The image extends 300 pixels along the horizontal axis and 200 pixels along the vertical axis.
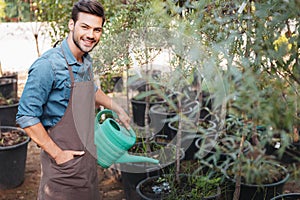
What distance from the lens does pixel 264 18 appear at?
5.49 ft

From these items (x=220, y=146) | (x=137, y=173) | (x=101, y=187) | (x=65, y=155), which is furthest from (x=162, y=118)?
(x=65, y=155)

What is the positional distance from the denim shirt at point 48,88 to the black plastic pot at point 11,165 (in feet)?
5.55

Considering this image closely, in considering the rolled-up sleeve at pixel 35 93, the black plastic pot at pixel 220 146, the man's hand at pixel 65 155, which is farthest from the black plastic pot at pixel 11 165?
the rolled-up sleeve at pixel 35 93

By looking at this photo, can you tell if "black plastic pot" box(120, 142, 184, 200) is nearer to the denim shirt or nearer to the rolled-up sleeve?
the denim shirt

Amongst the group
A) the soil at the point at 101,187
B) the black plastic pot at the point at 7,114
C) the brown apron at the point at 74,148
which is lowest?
the soil at the point at 101,187

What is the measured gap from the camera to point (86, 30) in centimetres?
201

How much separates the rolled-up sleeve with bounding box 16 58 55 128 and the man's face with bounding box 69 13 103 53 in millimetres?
205

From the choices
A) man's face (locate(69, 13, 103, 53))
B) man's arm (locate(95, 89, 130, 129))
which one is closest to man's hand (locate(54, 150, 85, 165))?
man's arm (locate(95, 89, 130, 129))

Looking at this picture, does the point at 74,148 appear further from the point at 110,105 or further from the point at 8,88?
the point at 8,88

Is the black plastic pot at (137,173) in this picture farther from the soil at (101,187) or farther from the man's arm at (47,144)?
the man's arm at (47,144)

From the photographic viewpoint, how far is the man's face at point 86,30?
2004 mm

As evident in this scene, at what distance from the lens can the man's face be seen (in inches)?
78.9

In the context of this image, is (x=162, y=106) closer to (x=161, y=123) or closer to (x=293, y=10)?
(x=161, y=123)

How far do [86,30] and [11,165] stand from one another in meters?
2.05
